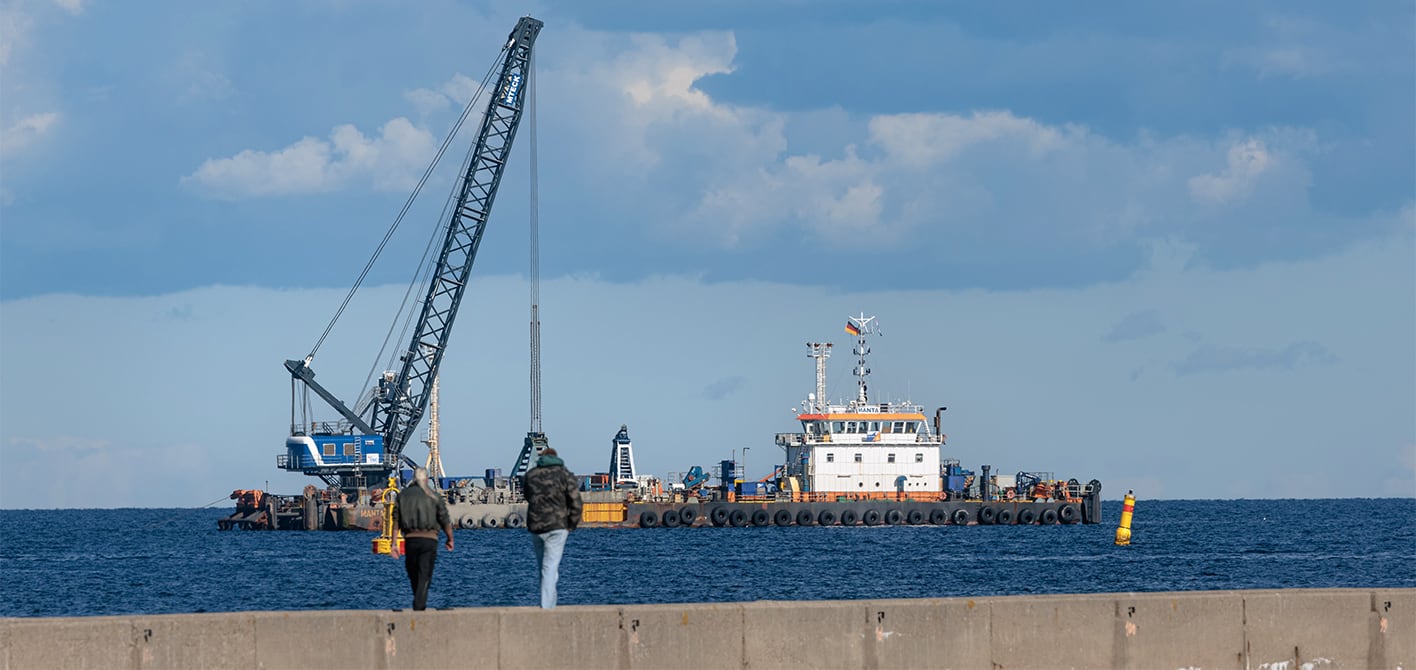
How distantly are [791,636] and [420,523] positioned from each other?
3.40m

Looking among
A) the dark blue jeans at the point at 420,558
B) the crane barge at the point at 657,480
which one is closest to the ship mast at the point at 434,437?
the crane barge at the point at 657,480

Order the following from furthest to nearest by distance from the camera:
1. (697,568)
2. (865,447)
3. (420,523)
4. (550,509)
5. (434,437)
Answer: (434,437), (865,447), (697,568), (550,509), (420,523)

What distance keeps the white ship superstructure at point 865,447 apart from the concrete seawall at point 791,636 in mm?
75082

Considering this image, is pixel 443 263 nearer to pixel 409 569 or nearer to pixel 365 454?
pixel 365 454

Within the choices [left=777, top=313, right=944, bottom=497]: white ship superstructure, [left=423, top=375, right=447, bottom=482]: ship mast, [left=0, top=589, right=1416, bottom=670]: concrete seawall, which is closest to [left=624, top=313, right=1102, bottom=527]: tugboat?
[left=777, top=313, right=944, bottom=497]: white ship superstructure

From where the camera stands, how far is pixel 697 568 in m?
60.6

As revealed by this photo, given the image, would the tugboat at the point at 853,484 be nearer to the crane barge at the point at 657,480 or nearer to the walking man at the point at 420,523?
the crane barge at the point at 657,480

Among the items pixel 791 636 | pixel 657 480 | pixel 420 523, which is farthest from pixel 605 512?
pixel 791 636

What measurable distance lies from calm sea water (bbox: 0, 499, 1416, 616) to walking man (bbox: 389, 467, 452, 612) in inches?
1021

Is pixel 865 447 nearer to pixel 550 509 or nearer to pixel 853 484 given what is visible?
pixel 853 484

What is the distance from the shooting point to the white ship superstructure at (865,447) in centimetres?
9156

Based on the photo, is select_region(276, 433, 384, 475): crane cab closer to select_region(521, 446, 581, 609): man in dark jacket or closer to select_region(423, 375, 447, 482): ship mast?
select_region(423, 375, 447, 482): ship mast

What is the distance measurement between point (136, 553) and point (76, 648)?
79.5m

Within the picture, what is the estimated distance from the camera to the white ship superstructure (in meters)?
91.6
